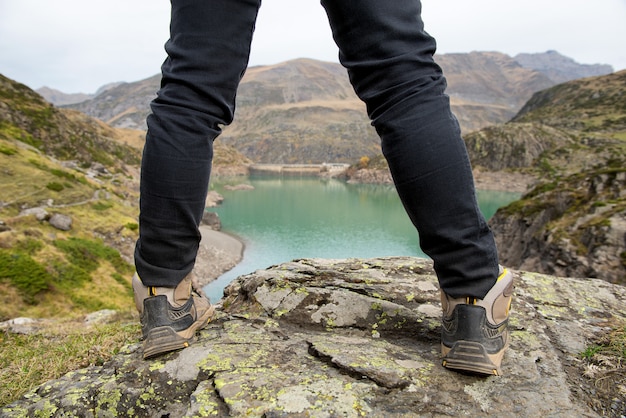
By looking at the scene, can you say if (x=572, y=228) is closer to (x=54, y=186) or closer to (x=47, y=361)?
(x=47, y=361)

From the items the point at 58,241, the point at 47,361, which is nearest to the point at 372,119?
the point at 47,361

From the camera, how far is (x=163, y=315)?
1.90m

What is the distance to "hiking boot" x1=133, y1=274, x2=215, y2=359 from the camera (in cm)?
189

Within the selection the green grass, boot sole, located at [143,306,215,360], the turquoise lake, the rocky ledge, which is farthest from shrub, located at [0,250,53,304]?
boot sole, located at [143,306,215,360]

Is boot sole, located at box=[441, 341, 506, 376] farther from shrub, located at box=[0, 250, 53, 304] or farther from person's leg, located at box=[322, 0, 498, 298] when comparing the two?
shrub, located at box=[0, 250, 53, 304]

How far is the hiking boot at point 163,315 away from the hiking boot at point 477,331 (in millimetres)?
1283

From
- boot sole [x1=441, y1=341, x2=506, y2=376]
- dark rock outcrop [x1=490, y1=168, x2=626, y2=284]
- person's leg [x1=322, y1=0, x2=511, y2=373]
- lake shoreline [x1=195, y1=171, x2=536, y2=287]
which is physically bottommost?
lake shoreline [x1=195, y1=171, x2=536, y2=287]

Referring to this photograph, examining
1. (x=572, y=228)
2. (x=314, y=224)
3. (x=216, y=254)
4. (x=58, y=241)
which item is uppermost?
(x=572, y=228)

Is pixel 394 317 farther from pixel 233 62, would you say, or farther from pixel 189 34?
pixel 189 34

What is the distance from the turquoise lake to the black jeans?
25.9 m

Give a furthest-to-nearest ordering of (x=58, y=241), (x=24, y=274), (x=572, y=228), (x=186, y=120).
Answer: (x=58, y=241) < (x=572, y=228) < (x=24, y=274) < (x=186, y=120)

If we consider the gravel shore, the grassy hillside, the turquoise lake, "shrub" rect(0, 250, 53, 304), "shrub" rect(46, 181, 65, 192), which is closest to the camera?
"shrub" rect(0, 250, 53, 304)

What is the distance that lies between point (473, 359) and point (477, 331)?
0.39 ft

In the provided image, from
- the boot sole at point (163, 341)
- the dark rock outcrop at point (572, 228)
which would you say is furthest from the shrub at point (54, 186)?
the boot sole at point (163, 341)
